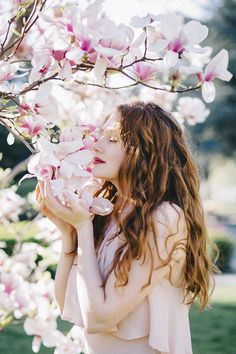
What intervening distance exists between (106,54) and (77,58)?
0.06 m

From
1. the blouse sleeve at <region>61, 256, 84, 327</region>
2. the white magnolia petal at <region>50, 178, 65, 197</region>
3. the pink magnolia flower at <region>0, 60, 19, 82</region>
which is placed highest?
the pink magnolia flower at <region>0, 60, 19, 82</region>

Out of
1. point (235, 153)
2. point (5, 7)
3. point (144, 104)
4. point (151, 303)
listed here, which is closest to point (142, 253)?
point (151, 303)

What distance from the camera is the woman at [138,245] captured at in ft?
5.90

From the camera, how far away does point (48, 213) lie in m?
1.86

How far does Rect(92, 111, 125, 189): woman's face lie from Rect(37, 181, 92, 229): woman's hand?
0.09 m

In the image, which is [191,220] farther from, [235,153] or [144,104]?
[235,153]

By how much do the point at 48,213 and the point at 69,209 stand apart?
12 cm

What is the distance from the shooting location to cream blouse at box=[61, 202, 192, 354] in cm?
186

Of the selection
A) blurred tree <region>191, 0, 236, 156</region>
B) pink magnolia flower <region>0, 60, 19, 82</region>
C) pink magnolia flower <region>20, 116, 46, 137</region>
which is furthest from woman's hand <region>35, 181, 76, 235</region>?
blurred tree <region>191, 0, 236, 156</region>

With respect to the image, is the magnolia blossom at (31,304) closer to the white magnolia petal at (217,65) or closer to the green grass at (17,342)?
the white magnolia petal at (217,65)

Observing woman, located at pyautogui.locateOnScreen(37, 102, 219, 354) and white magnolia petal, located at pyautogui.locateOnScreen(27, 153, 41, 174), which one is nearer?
white magnolia petal, located at pyautogui.locateOnScreen(27, 153, 41, 174)

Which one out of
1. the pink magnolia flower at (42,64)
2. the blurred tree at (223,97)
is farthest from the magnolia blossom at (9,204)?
the blurred tree at (223,97)

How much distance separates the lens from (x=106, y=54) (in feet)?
4.86

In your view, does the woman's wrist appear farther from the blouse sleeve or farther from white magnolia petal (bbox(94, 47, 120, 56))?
white magnolia petal (bbox(94, 47, 120, 56))
